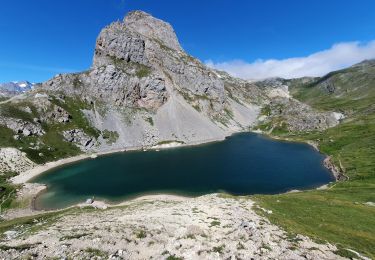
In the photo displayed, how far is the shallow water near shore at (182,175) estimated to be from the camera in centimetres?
10206

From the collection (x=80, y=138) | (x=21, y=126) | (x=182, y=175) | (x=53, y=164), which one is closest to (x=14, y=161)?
(x=53, y=164)

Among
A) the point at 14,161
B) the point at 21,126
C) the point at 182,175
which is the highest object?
the point at 21,126

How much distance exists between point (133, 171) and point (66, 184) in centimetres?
2885

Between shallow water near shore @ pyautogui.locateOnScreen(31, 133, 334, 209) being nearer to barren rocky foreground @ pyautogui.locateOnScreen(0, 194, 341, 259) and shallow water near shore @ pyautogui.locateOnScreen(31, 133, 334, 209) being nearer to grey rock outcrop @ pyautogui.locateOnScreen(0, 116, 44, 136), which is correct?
grey rock outcrop @ pyautogui.locateOnScreen(0, 116, 44, 136)

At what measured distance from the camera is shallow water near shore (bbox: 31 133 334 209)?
102 m

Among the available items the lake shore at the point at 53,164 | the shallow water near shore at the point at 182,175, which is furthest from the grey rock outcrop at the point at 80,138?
the shallow water near shore at the point at 182,175

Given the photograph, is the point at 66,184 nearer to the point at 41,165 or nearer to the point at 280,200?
the point at 41,165

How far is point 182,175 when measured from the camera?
405 ft

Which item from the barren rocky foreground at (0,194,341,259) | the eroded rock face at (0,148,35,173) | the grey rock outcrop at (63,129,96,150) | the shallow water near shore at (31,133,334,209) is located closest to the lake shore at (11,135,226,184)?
the eroded rock face at (0,148,35,173)

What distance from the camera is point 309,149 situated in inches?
7313

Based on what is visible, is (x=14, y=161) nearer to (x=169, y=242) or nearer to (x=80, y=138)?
(x=80, y=138)

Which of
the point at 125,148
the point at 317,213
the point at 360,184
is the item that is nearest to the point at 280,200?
the point at 317,213

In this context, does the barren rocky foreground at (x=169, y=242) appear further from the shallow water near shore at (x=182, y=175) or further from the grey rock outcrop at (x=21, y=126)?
the grey rock outcrop at (x=21, y=126)

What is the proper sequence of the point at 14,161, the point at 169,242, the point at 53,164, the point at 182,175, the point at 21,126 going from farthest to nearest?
A: the point at 21,126 < the point at 53,164 < the point at 14,161 < the point at 182,175 < the point at 169,242
